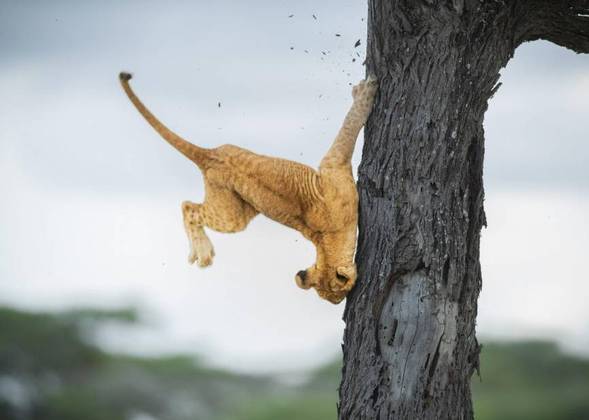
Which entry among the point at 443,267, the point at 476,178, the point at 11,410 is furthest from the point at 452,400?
the point at 11,410

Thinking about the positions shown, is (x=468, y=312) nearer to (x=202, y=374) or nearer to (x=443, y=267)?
(x=443, y=267)

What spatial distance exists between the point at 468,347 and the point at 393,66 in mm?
1889

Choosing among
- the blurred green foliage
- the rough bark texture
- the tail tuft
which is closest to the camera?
the rough bark texture

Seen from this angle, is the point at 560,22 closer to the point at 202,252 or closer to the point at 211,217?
the point at 211,217

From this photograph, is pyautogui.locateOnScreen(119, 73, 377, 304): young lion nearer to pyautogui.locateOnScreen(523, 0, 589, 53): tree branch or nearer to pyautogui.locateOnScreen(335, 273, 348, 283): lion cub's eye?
pyautogui.locateOnScreen(335, 273, 348, 283): lion cub's eye

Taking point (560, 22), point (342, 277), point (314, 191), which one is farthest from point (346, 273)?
point (560, 22)

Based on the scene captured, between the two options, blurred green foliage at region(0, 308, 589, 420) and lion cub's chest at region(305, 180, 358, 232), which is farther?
blurred green foliage at region(0, 308, 589, 420)

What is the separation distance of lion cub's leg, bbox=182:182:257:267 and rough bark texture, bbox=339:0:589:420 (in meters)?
0.92

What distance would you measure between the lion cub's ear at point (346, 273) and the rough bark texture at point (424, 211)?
7 cm

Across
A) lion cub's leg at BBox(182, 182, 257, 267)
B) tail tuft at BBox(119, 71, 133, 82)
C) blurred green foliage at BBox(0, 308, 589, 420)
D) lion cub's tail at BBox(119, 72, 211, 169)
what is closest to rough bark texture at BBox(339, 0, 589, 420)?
lion cub's leg at BBox(182, 182, 257, 267)

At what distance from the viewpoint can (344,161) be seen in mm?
5953

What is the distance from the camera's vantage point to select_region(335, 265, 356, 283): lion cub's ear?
5.74m

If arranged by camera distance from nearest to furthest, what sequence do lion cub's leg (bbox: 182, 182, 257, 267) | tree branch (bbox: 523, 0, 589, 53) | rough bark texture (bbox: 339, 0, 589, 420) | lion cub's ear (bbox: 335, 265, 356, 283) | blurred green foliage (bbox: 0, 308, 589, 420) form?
1. rough bark texture (bbox: 339, 0, 589, 420)
2. lion cub's ear (bbox: 335, 265, 356, 283)
3. tree branch (bbox: 523, 0, 589, 53)
4. lion cub's leg (bbox: 182, 182, 257, 267)
5. blurred green foliage (bbox: 0, 308, 589, 420)

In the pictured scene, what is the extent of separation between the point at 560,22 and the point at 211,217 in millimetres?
2789
